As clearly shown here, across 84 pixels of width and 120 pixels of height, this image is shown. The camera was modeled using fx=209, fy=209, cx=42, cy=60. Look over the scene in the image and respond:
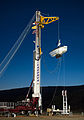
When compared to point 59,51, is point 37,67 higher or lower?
lower

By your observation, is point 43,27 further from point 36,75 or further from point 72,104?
point 72,104

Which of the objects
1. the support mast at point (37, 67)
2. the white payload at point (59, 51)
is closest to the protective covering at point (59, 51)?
the white payload at point (59, 51)

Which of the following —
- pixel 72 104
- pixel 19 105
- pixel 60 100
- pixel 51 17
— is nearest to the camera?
pixel 19 105

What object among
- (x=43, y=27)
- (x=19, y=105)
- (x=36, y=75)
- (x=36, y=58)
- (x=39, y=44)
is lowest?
(x=19, y=105)

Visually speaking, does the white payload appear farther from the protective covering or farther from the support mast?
the support mast

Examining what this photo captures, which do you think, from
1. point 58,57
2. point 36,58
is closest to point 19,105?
point 36,58

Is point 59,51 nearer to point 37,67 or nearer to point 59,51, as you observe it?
point 59,51

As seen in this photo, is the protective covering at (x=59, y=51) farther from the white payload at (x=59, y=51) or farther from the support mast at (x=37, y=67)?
the support mast at (x=37, y=67)

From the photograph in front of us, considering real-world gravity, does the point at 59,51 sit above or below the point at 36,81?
above

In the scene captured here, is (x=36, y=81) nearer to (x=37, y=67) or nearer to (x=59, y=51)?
(x=37, y=67)

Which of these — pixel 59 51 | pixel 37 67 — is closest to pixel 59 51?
pixel 59 51

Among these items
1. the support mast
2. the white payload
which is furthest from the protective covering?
the support mast

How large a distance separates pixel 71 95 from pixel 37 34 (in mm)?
40147

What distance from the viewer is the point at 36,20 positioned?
3616 cm
